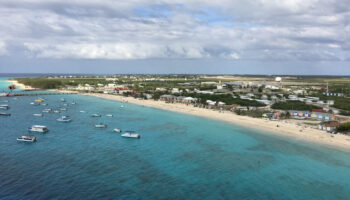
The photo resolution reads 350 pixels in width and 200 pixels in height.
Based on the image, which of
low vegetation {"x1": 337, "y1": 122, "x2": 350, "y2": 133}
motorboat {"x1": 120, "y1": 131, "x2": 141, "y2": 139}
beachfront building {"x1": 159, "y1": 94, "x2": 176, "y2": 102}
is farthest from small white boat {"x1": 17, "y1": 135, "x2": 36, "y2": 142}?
beachfront building {"x1": 159, "y1": 94, "x2": 176, "y2": 102}

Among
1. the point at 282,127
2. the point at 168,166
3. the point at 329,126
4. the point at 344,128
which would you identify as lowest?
the point at 168,166

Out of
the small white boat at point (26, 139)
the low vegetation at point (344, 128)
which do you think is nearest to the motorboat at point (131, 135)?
the small white boat at point (26, 139)

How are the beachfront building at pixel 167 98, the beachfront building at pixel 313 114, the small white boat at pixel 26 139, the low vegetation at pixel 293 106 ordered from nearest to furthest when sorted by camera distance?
the small white boat at pixel 26 139, the beachfront building at pixel 313 114, the low vegetation at pixel 293 106, the beachfront building at pixel 167 98

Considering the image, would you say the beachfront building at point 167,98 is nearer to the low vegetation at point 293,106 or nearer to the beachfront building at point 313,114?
the low vegetation at point 293,106

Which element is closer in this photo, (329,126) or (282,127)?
(329,126)

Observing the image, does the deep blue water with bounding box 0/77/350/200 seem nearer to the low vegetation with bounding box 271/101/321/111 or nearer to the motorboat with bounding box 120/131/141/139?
the motorboat with bounding box 120/131/141/139

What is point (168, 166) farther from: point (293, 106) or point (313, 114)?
point (293, 106)

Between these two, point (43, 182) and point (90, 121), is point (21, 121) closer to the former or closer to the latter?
point (90, 121)

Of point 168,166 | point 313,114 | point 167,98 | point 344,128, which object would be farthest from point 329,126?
point 167,98

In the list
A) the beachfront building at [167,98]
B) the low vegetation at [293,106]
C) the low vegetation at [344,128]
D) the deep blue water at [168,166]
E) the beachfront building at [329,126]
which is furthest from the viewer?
the beachfront building at [167,98]
